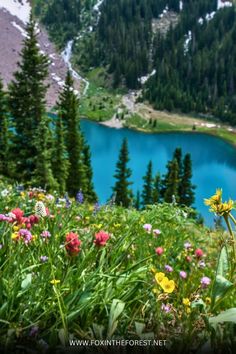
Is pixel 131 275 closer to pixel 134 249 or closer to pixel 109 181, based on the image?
pixel 134 249

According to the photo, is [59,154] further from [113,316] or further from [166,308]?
[113,316]

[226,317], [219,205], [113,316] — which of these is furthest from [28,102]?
[226,317]

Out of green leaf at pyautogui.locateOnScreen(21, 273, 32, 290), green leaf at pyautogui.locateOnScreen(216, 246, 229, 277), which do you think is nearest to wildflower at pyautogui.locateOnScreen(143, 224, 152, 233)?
green leaf at pyautogui.locateOnScreen(216, 246, 229, 277)

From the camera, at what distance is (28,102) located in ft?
148

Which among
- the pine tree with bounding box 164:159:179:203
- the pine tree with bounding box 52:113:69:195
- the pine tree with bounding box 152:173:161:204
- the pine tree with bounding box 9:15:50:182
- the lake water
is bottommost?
the lake water

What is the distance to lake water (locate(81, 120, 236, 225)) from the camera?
10864 centimetres

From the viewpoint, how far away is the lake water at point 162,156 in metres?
109

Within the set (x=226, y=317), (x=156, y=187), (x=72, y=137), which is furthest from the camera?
(x=156, y=187)

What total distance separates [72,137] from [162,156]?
83.8m

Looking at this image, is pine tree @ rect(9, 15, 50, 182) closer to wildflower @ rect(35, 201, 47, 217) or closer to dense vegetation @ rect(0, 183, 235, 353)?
dense vegetation @ rect(0, 183, 235, 353)

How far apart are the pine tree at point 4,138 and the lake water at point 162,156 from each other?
46978 mm

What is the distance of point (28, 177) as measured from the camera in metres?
44.5

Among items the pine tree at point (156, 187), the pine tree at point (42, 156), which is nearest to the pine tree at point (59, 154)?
the pine tree at point (42, 156)

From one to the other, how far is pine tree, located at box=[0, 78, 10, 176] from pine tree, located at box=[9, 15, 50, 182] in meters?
1.28
